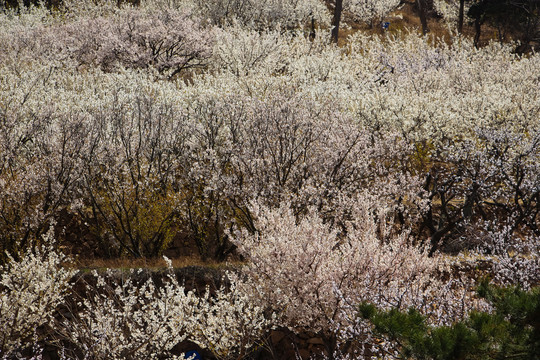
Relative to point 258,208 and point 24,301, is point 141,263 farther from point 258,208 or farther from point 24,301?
point 258,208

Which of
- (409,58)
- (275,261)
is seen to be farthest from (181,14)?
(275,261)

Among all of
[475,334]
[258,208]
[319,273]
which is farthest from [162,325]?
[475,334]

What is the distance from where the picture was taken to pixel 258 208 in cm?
1410

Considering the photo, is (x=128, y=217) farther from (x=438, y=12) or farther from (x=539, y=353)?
(x=438, y=12)

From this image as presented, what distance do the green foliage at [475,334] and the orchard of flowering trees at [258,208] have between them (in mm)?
96

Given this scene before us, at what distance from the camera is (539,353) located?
23.4ft

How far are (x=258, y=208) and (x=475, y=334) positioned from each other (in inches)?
302

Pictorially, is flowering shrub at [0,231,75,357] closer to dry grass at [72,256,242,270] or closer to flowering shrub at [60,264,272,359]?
flowering shrub at [60,264,272,359]

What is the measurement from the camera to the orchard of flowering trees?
13078 millimetres

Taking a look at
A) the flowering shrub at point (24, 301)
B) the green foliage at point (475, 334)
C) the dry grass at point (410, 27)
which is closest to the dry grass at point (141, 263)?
the flowering shrub at point (24, 301)

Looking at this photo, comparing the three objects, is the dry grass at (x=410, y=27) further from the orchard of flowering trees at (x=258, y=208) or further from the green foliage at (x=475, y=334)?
the green foliage at (x=475, y=334)

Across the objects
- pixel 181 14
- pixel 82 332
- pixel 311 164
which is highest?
pixel 181 14

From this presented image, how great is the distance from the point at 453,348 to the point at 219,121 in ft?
49.2

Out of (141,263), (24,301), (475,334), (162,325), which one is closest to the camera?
(475,334)
